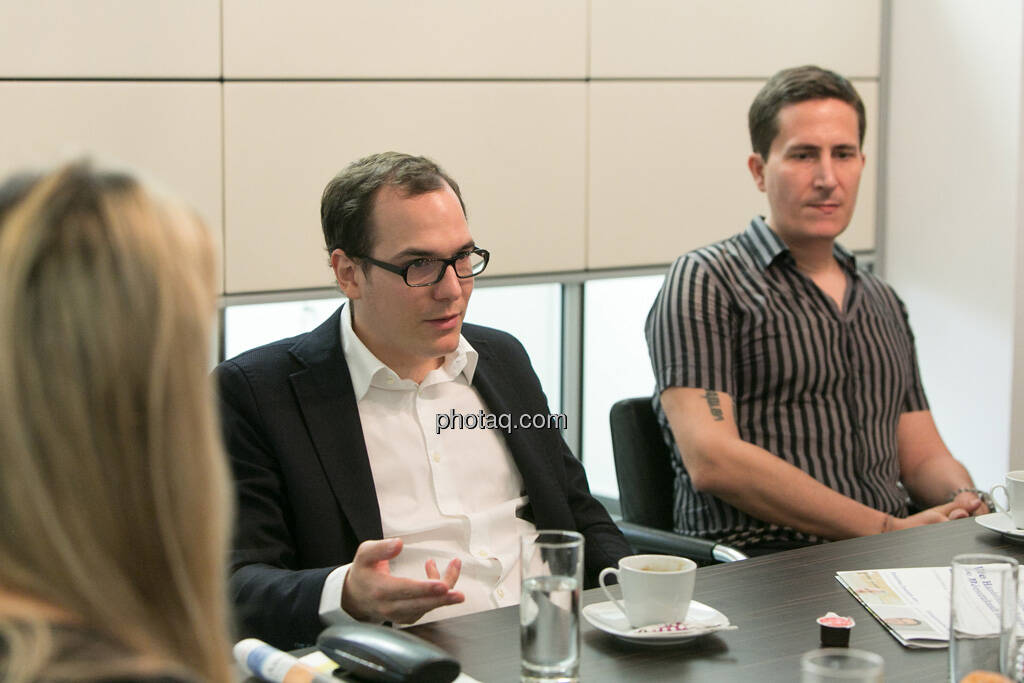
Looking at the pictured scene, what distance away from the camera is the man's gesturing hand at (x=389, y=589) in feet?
5.40

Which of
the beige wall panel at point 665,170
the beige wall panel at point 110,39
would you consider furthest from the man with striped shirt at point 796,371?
the beige wall panel at point 110,39

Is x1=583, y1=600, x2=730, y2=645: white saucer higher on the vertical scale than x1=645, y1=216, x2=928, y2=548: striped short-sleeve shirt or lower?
lower

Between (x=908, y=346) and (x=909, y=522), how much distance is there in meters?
0.55

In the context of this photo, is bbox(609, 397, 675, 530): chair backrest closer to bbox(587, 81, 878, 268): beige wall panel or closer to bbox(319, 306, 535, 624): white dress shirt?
bbox(319, 306, 535, 624): white dress shirt

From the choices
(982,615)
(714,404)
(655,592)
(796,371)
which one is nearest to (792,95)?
(796,371)

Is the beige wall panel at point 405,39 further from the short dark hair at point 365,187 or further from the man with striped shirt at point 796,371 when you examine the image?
the short dark hair at point 365,187

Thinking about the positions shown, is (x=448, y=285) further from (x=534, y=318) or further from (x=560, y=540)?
(x=534, y=318)

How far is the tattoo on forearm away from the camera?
263 cm

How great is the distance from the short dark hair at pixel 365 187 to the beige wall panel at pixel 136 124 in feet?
2.60

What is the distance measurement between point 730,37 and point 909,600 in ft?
8.35

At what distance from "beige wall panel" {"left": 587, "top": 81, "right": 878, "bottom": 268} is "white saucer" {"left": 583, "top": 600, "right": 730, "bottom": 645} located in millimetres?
2139

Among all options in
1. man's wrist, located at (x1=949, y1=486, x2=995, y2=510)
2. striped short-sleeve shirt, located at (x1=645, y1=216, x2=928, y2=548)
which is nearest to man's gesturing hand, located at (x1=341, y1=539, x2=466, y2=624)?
striped short-sleeve shirt, located at (x1=645, y1=216, x2=928, y2=548)

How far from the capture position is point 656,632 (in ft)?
5.13

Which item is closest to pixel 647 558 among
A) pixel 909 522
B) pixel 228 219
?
pixel 909 522
